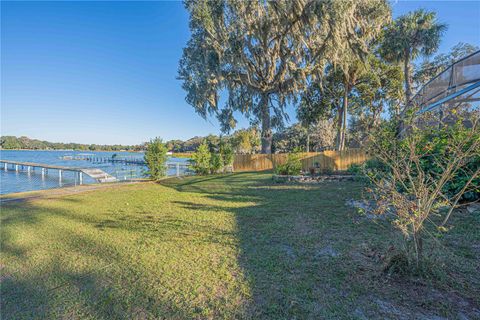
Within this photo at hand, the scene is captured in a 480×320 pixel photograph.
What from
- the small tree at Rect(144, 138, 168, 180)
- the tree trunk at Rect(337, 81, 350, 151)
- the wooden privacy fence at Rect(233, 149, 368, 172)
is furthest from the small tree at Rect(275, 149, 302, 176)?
the tree trunk at Rect(337, 81, 350, 151)

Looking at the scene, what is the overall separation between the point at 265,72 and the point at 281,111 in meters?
3.04

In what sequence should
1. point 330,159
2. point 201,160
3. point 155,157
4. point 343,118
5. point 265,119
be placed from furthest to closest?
point 343,118, point 265,119, point 330,159, point 201,160, point 155,157

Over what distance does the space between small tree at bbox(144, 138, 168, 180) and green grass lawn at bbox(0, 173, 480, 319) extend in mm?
6892

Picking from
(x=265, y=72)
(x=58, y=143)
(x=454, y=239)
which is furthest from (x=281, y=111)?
(x=58, y=143)

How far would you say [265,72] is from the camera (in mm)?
15289

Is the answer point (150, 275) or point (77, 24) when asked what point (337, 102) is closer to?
point (77, 24)

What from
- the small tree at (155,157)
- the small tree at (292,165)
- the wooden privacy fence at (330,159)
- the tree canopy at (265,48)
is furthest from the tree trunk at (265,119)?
the small tree at (155,157)

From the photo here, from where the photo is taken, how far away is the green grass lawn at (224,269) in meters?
1.84

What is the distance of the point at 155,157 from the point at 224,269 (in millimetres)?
10149

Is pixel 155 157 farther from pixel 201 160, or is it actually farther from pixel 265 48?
pixel 265 48

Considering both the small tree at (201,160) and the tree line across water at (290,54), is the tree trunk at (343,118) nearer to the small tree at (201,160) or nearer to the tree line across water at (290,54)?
the tree line across water at (290,54)

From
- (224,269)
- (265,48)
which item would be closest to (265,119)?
(265,48)

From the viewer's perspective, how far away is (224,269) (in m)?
2.50

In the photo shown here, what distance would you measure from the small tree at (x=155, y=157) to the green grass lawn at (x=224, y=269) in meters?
6.89
